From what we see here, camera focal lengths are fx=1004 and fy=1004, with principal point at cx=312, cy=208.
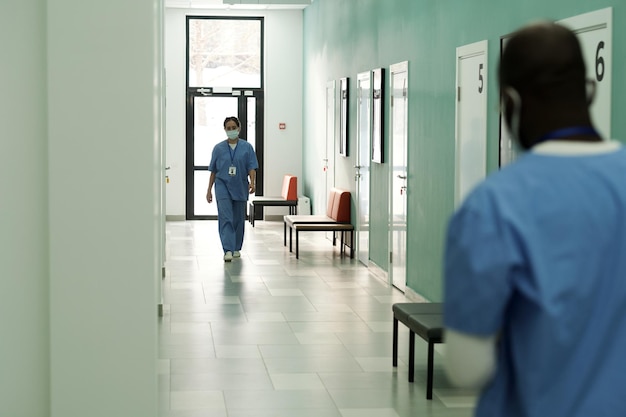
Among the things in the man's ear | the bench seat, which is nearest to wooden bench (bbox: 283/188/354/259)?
the bench seat

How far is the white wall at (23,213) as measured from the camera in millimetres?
4531

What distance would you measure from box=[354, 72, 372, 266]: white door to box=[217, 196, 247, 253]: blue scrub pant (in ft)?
4.83

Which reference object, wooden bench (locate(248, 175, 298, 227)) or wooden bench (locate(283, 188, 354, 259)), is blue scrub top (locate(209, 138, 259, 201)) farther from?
wooden bench (locate(248, 175, 298, 227))

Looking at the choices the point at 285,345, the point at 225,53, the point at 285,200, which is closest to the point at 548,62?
the point at 285,345

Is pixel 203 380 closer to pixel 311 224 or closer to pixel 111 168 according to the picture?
pixel 111 168

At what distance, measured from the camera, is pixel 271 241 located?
594 inches

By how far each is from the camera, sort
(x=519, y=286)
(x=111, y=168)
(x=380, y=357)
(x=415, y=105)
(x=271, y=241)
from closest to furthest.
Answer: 1. (x=519, y=286)
2. (x=111, y=168)
3. (x=380, y=357)
4. (x=415, y=105)
5. (x=271, y=241)

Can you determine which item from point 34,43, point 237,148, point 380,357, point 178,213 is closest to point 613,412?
point 34,43

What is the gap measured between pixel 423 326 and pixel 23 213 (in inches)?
99.5

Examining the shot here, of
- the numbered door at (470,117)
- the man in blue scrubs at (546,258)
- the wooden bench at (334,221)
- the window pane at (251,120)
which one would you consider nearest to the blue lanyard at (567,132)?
the man in blue scrubs at (546,258)

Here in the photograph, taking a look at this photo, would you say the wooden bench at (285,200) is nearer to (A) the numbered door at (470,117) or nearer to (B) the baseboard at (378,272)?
(B) the baseboard at (378,272)

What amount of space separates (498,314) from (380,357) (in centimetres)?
540

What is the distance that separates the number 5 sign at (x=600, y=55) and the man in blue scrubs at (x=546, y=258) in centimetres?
345

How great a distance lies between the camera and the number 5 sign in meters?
5.28
